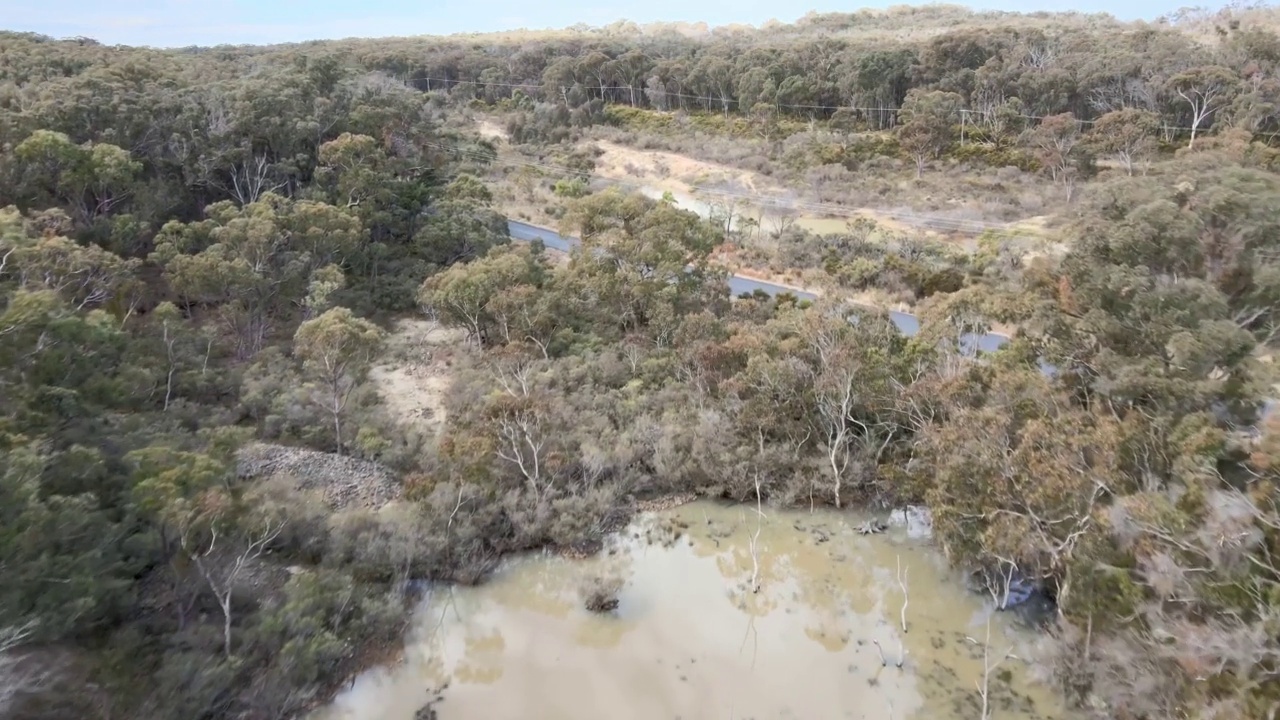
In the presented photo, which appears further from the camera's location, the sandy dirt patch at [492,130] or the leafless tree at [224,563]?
the sandy dirt patch at [492,130]

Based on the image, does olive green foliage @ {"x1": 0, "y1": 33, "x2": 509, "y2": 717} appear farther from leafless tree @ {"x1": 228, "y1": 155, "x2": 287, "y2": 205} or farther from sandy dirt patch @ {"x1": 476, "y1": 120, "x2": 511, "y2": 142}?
sandy dirt patch @ {"x1": 476, "y1": 120, "x2": 511, "y2": 142}

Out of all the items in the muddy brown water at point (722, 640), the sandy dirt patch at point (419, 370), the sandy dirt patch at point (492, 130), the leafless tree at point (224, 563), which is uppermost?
the sandy dirt patch at point (492, 130)

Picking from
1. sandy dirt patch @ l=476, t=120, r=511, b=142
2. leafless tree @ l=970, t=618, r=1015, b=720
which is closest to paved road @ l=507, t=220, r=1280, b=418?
leafless tree @ l=970, t=618, r=1015, b=720

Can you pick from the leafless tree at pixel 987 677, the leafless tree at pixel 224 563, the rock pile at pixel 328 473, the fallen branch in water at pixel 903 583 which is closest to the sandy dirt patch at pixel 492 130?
the rock pile at pixel 328 473

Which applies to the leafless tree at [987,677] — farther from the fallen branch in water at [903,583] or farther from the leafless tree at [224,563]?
the leafless tree at [224,563]

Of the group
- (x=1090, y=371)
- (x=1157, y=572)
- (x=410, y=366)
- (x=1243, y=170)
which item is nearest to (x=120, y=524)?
(x=410, y=366)

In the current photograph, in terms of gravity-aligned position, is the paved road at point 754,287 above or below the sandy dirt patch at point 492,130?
below
